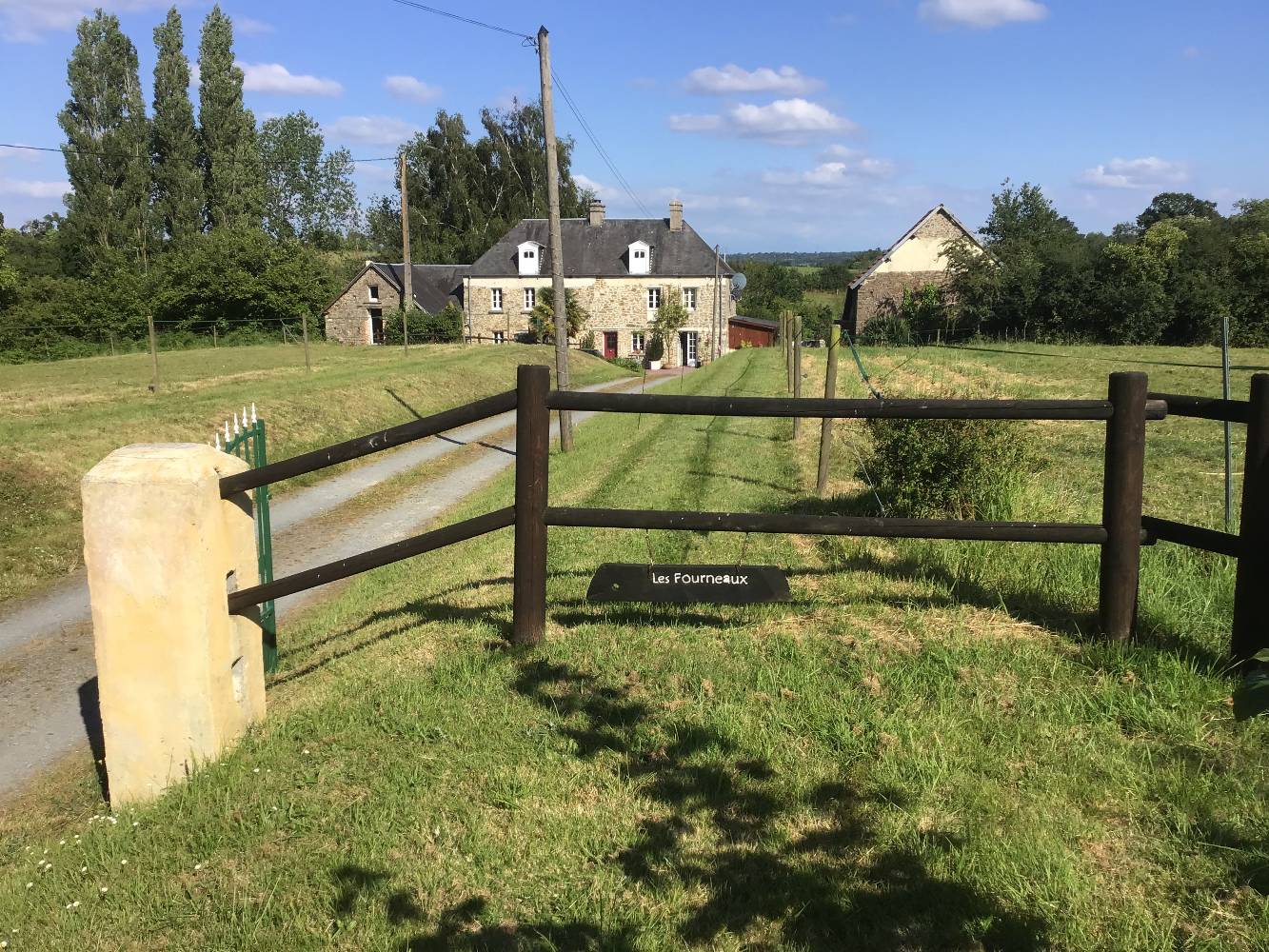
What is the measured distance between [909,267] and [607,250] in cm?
1863

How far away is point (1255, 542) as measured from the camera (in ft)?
12.4

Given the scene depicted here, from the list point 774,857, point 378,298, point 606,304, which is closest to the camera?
point 774,857

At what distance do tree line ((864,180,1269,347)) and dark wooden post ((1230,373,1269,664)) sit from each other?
41830mm

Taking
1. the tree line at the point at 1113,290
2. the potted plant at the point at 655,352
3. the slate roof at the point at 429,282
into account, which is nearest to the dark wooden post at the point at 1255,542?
the tree line at the point at 1113,290

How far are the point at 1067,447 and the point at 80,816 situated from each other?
13070 millimetres

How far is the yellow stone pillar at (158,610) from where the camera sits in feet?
12.3

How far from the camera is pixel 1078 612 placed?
4520 millimetres

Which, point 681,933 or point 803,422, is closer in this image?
point 681,933

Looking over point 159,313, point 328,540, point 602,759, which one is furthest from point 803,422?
point 159,313

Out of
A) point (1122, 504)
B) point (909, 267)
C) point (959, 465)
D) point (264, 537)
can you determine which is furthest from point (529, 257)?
point (1122, 504)

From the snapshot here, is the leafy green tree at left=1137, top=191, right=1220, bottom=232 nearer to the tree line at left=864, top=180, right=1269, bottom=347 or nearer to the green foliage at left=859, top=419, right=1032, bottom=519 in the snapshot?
the tree line at left=864, top=180, right=1269, bottom=347

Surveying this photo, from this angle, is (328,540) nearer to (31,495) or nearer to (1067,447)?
(31,495)

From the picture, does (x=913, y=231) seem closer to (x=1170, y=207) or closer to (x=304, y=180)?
(x=304, y=180)

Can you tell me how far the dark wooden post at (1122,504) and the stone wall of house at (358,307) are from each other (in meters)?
56.0
